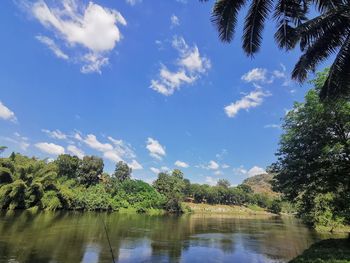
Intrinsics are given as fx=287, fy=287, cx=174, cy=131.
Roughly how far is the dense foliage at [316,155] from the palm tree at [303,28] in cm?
736

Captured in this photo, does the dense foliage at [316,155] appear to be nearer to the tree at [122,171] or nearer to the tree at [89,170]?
the tree at [89,170]

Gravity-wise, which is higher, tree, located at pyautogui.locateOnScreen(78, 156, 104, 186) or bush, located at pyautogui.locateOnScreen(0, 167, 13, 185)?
tree, located at pyautogui.locateOnScreen(78, 156, 104, 186)

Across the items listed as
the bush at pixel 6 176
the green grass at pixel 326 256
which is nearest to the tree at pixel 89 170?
the bush at pixel 6 176

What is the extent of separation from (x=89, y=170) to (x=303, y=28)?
8310 centimetres

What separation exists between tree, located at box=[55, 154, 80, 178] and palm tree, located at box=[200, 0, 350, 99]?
253 feet

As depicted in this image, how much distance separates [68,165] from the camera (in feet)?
267

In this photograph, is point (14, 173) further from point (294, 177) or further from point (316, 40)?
point (316, 40)

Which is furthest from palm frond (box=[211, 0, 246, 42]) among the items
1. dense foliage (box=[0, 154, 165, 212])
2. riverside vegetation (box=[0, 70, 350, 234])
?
dense foliage (box=[0, 154, 165, 212])

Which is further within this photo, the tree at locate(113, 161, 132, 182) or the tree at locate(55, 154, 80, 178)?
the tree at locate(113, 161, 132, 182)

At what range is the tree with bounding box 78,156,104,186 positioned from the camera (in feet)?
281

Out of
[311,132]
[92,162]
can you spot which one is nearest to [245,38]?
[311,132]

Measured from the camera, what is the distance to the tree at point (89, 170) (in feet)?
281

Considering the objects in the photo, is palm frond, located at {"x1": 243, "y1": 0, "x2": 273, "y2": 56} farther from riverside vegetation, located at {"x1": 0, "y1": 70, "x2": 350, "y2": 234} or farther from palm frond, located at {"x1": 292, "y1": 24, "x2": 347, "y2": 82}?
riverside vegetation, located at {"x1": 0, "y1": 70, "x2": 350, "y2": 234}

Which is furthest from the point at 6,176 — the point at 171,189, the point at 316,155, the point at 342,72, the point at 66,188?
the point at 171,189
